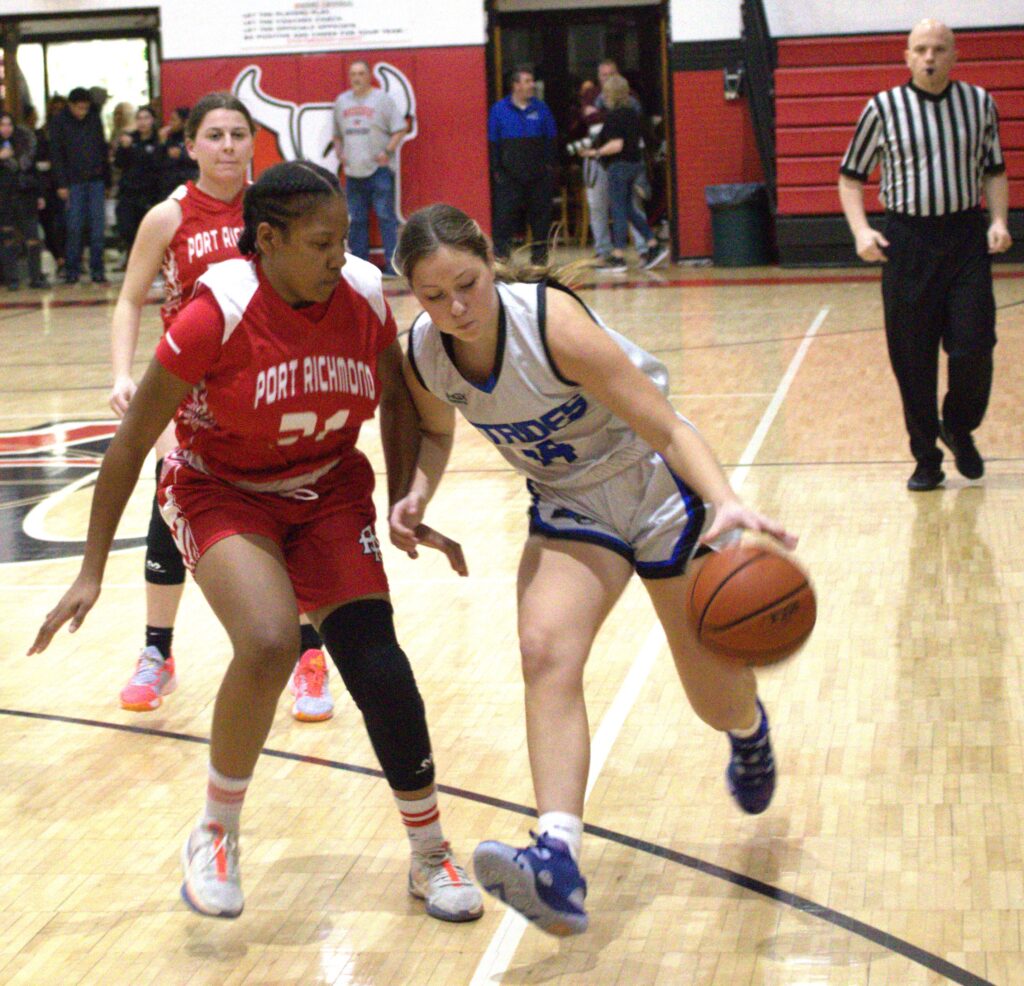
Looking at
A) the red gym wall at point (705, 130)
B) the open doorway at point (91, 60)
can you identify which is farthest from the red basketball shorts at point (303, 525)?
the open doorway at point (91, 60)

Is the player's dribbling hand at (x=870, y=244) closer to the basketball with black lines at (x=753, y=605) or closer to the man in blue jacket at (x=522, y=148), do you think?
the basketball with black lines at (x=753, y=605)

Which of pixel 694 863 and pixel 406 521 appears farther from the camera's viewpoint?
pixel 694 863

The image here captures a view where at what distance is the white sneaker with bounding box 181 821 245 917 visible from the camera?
291cm

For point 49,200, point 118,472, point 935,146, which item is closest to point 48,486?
point 935,146

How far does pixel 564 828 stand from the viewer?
269 centimetres

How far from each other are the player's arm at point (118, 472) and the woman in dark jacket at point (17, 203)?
14135 mm

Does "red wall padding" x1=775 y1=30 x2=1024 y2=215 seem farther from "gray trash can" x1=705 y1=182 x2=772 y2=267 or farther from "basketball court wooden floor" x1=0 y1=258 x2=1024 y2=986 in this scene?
"basketball court wooden floor" x1=0 y1=258 x2=1024 y2=986

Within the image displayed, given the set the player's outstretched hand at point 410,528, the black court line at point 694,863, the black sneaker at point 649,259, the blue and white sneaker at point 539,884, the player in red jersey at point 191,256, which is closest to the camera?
the blue and white sneaker at point 539,884

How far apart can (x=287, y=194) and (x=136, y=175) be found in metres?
14.1

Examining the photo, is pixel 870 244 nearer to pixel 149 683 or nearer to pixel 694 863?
pixel 149 683

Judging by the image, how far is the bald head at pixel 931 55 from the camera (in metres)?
5.99

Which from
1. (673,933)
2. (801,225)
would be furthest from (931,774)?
(801,225)

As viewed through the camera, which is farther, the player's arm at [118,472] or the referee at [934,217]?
the referee at [934,217]

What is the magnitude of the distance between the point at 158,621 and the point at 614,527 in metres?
1.74
